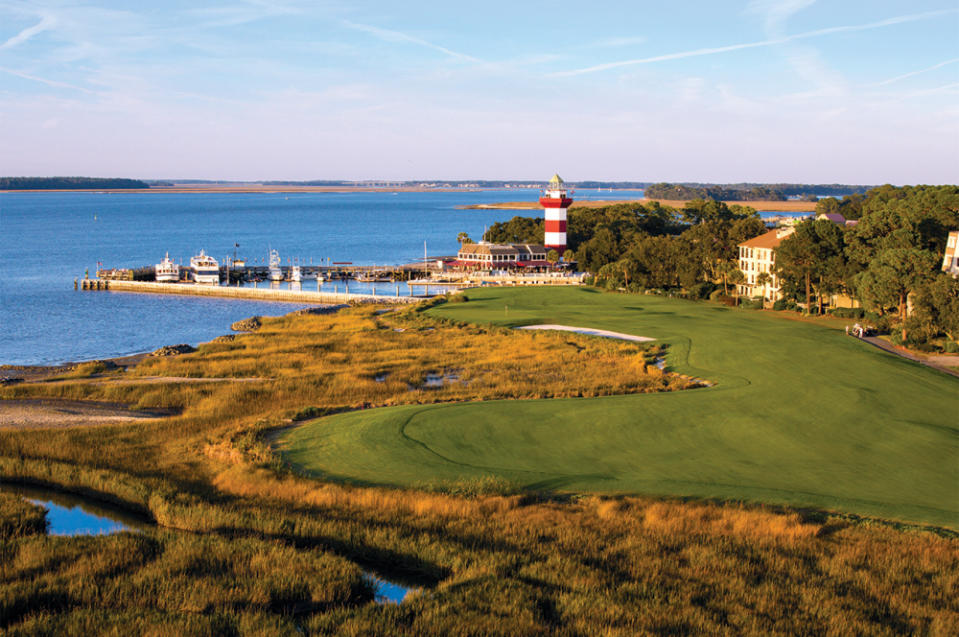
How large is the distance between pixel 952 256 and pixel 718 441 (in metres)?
34.6

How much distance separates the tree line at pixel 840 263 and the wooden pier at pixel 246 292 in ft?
76.6

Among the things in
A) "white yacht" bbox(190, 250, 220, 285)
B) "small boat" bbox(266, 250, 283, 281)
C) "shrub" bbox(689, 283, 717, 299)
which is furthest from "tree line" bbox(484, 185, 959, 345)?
"white yacht" bbox(190, 250, 220, 285)

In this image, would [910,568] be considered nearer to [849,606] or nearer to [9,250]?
[849,606]

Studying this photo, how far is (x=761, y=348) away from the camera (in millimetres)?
43406

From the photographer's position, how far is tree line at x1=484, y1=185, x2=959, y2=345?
151ft

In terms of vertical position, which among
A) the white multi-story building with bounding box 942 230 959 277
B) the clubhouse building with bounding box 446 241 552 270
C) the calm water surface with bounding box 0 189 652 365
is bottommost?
the calm water surface with bounding box 0 189 652 365

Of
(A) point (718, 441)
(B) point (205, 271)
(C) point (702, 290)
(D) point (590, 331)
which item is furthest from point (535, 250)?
(A) point (718, 441)

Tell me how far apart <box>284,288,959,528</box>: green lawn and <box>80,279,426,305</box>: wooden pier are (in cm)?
4830

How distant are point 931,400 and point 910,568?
61.0ft

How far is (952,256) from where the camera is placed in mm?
50469

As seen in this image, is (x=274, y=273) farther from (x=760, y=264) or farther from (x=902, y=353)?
(x=902, y=353)

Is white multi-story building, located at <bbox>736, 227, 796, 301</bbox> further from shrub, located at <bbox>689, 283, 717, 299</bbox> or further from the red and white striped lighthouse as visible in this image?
the red and white striped lighthouse

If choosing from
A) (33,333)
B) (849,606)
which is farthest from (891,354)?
(33,333)

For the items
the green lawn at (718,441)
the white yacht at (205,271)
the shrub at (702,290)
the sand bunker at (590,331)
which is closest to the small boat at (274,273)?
the white yacht at (205,271)
